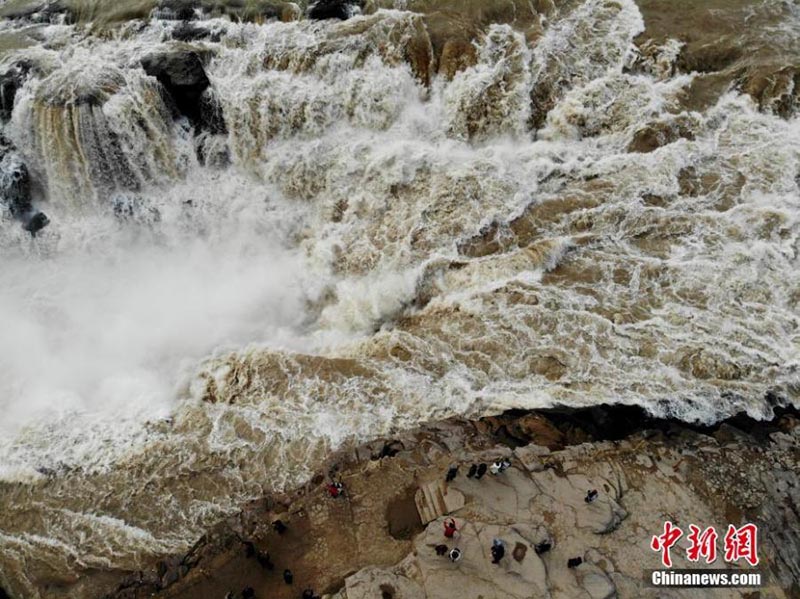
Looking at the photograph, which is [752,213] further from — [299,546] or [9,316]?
[9,316]

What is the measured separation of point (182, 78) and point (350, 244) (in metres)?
8.98

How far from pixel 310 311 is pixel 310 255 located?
6.99 feet

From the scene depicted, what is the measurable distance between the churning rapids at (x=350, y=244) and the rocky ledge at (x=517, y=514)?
984 millimetres

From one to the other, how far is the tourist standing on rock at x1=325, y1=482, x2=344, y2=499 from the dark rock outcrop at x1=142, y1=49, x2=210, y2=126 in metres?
15.0

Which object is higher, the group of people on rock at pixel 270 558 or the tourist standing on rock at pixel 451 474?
the tourist standing on rock at pixel 451 474

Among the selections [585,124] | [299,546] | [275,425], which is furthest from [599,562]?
[585,124]

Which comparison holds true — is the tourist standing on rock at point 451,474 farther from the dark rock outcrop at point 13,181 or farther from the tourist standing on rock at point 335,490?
the dark rock outcrop at point 13,181

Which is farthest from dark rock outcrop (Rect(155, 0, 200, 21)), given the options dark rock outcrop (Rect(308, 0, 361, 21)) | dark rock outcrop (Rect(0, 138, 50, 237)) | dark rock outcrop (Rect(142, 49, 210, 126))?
dark rock outcrop (Rect(0, 138, 50, 237))

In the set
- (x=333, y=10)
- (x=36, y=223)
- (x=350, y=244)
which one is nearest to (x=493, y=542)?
(x=350, y=244)

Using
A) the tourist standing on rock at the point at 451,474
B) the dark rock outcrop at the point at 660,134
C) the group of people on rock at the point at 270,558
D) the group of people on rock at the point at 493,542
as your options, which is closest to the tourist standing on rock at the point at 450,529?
the group of people on rock at the point at 493,542

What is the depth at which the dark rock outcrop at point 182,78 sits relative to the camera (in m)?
19.8

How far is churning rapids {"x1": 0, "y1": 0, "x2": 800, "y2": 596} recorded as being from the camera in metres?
13.1

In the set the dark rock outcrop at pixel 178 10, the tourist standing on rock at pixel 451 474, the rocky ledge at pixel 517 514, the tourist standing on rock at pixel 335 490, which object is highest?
the dark rock outcrop at pixel 178 10

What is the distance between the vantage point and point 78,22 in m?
23.3
